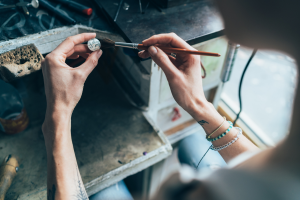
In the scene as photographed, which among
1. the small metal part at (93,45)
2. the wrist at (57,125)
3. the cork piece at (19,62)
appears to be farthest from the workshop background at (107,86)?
the wrist at (57,125)

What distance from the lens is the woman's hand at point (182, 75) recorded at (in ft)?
1.97

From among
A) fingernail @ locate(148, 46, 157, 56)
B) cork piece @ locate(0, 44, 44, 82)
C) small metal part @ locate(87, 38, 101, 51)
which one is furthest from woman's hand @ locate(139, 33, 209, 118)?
cork piece @ locate(0, 44, 44, 82)

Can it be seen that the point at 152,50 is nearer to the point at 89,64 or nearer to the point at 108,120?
the point at 89,64

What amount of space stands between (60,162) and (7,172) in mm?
320

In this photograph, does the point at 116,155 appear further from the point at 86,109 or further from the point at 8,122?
the point at 8,122

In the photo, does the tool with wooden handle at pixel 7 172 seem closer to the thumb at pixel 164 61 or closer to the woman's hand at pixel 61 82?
the woman's hand at pixel 61 82

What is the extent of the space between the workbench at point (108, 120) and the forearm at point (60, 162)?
228mm

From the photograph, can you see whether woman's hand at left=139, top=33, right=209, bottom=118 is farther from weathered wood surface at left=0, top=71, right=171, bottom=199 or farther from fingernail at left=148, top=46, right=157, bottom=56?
weathered wood surface at left=0, top=71, right=171, bottom=199

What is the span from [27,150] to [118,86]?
0.49m

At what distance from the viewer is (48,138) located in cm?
56

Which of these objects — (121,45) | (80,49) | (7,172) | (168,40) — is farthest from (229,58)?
(7,172)

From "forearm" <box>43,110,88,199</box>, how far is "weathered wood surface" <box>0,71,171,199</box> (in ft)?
0.75

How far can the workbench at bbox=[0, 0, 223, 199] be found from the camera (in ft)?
2.42

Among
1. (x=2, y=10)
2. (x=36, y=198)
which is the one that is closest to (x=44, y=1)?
(x=2, y=10)
